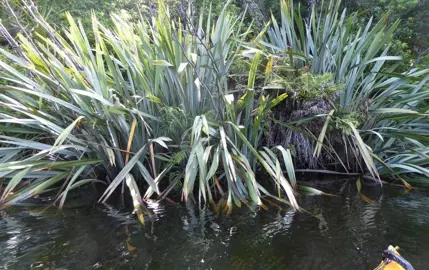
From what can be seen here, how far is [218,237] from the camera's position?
3203 millimetres

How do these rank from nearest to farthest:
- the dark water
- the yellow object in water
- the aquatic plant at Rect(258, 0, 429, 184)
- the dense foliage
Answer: the yellow object in water < the dark water < the dense foliage < the aquatic plant at Rect(258, 0, 429, 184)

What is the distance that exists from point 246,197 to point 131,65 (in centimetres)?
191

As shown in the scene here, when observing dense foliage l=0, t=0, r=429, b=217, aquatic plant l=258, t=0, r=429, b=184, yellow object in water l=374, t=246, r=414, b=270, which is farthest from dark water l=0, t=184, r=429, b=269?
aquatic plant l=258, t=0, r=429, b=184

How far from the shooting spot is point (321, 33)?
5609mm

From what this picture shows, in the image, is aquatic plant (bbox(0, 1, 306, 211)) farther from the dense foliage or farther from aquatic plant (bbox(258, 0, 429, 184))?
aquatic plant (bbox(258, 0, 429, 184))

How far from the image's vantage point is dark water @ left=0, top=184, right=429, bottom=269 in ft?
9.18

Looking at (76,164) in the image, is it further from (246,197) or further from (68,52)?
(246,197)

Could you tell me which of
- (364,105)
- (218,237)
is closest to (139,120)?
(218,237)

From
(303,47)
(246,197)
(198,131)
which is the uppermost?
(303,47)

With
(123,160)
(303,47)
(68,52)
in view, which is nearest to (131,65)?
(68,52)

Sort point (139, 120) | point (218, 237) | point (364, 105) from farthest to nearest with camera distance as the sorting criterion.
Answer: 1. point (364, 105)
2. point (139, 120)
3. point (218, 237)

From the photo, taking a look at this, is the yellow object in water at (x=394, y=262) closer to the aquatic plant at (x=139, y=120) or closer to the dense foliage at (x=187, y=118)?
the dense foliage at (x=187, y=118)

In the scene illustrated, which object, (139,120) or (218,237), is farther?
(139,120)

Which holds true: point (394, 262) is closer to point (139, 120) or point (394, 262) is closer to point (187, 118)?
point (187, 118)
